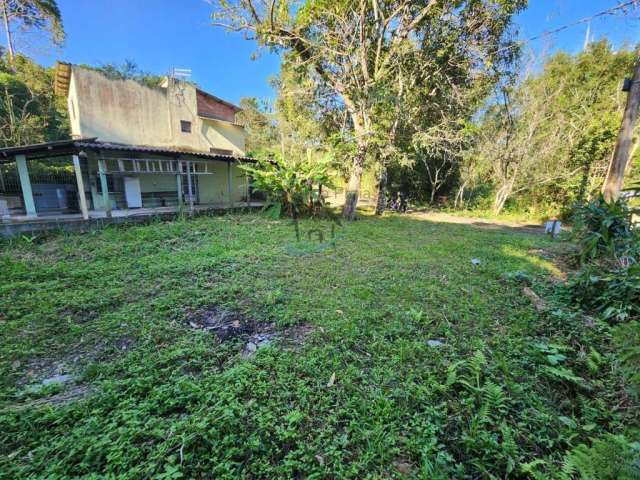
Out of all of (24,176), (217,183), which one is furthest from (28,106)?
(24,176)

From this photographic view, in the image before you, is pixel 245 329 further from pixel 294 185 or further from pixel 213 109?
pixel 213 109

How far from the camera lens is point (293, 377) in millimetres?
2195

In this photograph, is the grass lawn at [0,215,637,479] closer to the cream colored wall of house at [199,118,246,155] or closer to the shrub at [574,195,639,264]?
the shrub at [574,195,639,264]

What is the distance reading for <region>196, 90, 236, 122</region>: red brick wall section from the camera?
14.0 m

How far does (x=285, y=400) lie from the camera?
1975mm

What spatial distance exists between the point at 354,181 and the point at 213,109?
928cm

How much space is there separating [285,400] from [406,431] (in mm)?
828

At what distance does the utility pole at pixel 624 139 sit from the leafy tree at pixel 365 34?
18.7ft

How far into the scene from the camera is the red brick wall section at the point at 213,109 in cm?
1397

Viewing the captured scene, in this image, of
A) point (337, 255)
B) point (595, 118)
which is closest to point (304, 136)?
point (337, 255)

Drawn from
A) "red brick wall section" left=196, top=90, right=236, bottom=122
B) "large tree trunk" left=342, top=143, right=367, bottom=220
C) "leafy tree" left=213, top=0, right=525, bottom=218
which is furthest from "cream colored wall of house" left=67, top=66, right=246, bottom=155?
"large tree trunk" left=342, top=143, right=367, bottom=220

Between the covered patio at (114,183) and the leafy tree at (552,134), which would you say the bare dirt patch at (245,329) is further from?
the leafy tree at (552,134)

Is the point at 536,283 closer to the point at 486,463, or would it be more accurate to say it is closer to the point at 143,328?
the point at 486,463

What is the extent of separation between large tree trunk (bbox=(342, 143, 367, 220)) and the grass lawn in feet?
21.6
